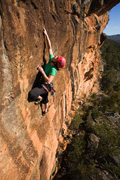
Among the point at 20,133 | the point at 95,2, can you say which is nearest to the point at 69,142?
the point at 20,133

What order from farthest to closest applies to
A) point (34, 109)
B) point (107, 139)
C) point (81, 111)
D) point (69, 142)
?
point (81, 111) < point (107, 139) < point (69, 142) < point (34, 109)

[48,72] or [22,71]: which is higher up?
[22,71]

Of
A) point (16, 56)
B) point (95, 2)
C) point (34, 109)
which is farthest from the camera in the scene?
point (95, 2)

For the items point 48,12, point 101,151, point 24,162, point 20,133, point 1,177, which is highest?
point 48,12

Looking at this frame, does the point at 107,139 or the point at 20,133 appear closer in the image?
the point at 20,133

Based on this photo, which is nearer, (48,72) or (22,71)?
(22,71)

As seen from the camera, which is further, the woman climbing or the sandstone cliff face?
the woman climbing

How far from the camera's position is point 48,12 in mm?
3098

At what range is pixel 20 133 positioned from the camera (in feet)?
9.86

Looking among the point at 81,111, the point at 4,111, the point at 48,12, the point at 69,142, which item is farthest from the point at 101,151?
the point at 48,12

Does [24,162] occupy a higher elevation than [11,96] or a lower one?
lower

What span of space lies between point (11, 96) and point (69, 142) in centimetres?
991

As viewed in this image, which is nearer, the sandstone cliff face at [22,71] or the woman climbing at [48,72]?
the sandstone cliff face at [22,71]

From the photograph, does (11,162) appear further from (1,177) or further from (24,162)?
(24,162)
